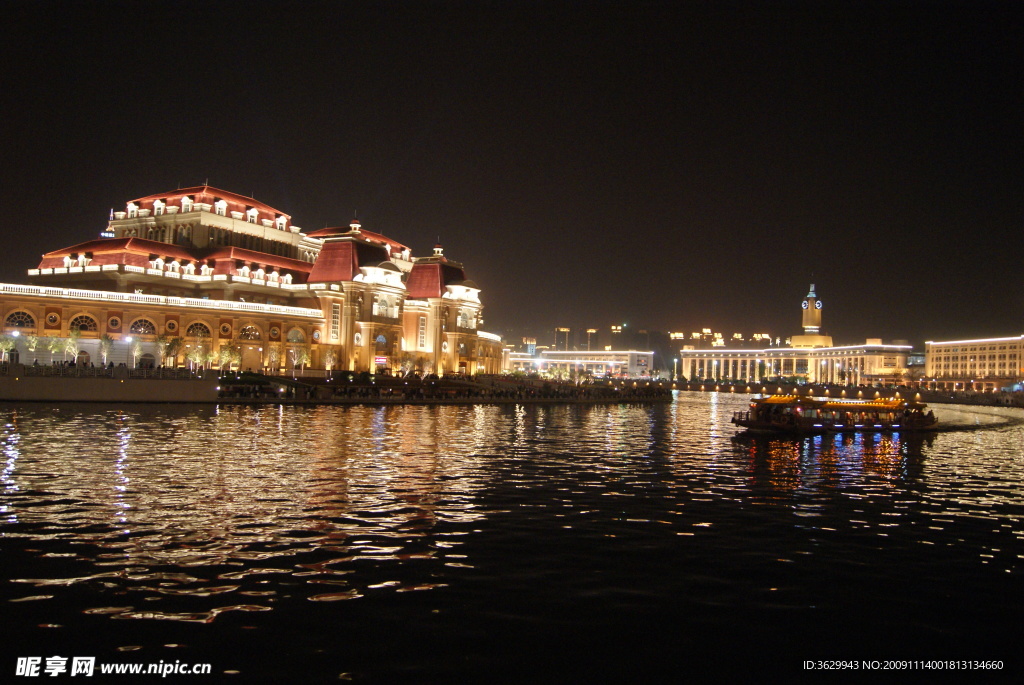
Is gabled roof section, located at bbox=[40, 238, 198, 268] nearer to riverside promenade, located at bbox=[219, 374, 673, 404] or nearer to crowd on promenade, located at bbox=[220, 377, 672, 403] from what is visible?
riverside promenade, located at bbox=[219, 374, 673, 404]

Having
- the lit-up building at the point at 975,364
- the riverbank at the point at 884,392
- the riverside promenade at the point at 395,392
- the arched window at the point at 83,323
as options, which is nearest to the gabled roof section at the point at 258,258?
the arched window at the point at 83,323

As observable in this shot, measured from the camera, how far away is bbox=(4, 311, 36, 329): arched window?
6125 centimetres

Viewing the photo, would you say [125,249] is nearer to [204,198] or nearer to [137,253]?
[137,253]

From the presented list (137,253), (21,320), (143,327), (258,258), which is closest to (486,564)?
(21,320)

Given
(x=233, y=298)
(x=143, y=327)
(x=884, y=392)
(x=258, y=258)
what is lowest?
(x=884, y=392)

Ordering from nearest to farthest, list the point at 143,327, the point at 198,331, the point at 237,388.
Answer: the point at 237,388
the point at 143,327
the point at 198,331

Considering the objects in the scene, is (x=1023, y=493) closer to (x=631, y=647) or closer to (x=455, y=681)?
(x=631, y=647)

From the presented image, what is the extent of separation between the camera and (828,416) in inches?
1884

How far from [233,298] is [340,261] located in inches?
463

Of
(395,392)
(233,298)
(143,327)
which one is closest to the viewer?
(395,392)

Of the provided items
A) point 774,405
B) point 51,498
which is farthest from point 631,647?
point 774,405

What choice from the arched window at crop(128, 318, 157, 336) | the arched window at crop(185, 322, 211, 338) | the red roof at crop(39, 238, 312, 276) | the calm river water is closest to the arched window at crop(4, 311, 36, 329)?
the arched window at crop(128, 318, 157, 336)

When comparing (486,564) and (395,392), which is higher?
(395,392)

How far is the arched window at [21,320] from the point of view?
61.2 m
